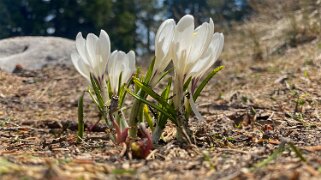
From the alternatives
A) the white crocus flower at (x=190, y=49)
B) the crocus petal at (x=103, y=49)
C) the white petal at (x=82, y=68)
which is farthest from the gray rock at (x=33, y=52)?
the white crocus flower at (x=190, y=49)

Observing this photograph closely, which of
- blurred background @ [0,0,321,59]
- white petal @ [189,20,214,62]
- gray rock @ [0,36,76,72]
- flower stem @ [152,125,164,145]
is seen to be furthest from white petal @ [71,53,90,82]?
blurred background @ [0,0,321,59]

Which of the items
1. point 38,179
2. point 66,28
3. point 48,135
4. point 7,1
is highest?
point 7,1

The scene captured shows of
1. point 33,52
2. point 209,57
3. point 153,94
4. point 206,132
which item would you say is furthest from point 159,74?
point 33,52

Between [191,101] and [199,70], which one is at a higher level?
[199,70]

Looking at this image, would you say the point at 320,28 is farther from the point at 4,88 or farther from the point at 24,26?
the point at 24,26

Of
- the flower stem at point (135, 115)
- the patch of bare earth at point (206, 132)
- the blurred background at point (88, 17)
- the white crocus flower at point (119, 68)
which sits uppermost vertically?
the blurred background at point (88, 17)

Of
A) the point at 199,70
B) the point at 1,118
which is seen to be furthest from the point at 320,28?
the point at 199,70

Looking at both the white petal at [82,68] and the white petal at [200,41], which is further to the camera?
the white petal at [82,68]

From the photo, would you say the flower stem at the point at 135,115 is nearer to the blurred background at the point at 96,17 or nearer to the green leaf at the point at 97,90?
the green leaf at the point at 97,90

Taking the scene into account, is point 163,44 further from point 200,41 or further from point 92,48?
point 92,48
